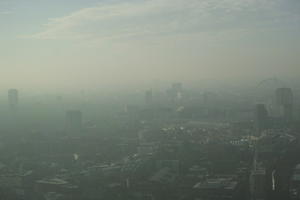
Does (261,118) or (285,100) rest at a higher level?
(285,100)

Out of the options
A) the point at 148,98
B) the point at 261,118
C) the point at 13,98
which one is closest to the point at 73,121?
the point at 13,98

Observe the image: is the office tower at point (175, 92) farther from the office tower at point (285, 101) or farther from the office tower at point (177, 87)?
→ the office tower at point (285, 101)

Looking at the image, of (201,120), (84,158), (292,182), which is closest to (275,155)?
(292,182)

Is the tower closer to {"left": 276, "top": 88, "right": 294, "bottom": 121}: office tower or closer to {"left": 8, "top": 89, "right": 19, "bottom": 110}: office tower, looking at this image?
{"left": 276, "top": 88, "right": 294, "bottom": 121}: office tower

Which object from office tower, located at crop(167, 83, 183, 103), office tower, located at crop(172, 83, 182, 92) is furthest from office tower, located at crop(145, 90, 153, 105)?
office tower, located at crop(172, 83, 182, 92)

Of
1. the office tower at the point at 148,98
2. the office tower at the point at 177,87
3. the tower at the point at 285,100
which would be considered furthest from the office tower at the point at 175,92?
the tower at the point at 285,100

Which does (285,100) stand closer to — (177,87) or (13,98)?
(177,87)
